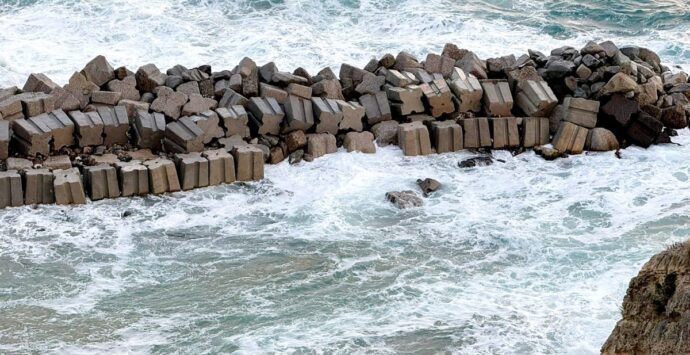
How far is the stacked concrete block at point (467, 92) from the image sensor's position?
18.3m

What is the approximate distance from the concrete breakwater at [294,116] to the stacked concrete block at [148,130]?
24 mm

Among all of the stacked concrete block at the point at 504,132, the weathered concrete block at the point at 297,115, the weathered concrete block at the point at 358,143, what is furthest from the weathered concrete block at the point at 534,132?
the weathered concrete block at the point at 297,115

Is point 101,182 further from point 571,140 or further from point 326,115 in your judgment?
point 571,140

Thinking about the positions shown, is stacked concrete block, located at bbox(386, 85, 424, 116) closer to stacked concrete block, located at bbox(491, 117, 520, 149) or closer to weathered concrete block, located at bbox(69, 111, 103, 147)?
stacked concrete block, located at bbox(491, 117, 520, 149)

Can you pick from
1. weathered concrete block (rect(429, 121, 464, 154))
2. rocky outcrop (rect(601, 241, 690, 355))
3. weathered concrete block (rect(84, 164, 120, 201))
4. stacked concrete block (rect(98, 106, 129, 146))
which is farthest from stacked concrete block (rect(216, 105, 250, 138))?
rocky outcrop (rect(601, 241, 690, 355))

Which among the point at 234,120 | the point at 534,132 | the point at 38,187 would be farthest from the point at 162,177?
the point at 534,132

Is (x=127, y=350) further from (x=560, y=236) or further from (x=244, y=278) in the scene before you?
(x=560, y=236)

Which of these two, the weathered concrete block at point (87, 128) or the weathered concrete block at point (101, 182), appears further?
the weathered concrete block at point (87, 128)

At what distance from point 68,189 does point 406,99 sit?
248 inches

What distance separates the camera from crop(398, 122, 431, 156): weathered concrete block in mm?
17641

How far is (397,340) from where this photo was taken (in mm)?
11852

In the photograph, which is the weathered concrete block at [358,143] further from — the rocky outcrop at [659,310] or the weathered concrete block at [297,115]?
the rocky outcrop at [659,310]

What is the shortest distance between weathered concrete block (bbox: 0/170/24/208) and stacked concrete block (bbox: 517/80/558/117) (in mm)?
9103

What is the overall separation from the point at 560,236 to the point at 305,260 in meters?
3.93
